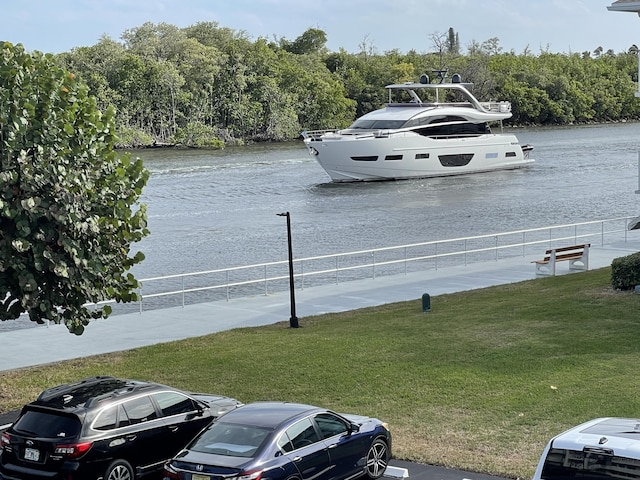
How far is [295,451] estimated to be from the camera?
11.2 m

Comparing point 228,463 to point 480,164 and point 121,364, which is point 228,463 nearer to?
point 121,364

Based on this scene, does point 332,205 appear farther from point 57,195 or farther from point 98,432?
point 98,432

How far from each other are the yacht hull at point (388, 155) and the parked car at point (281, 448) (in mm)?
61788

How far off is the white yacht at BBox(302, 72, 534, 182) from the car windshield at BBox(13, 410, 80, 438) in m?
62.4

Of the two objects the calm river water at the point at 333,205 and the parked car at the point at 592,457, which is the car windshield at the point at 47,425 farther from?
the calm river water at the point at 333,205

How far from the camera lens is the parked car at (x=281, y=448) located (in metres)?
10.7

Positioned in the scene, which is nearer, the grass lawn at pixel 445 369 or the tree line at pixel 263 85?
A: the grass lawn at pixel 445 369

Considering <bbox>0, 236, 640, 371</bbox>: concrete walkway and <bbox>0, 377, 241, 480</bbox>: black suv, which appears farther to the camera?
<bbox>0, 236, 640, 371</bbox>: concrete walkway

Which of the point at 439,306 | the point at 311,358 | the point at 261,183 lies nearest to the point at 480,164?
the point at 261,183

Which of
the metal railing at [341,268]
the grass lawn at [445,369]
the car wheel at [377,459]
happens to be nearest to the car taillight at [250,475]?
the car wheel at [377,459]

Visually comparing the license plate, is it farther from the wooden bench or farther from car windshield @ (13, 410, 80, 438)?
the wooden bench

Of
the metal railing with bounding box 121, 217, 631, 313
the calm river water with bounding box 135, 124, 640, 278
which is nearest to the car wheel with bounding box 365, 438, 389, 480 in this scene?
the metal railing with bounding box 121, 217, 631, 313

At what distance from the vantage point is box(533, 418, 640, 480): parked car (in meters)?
8.93

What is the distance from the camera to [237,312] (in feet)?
83.7
